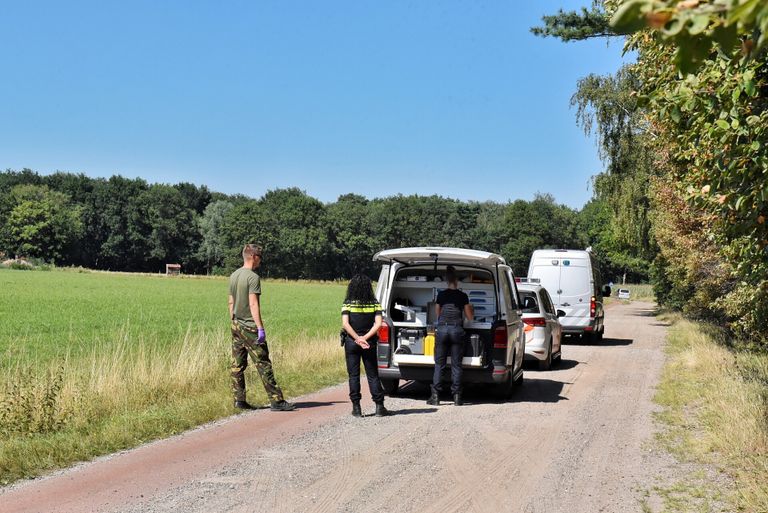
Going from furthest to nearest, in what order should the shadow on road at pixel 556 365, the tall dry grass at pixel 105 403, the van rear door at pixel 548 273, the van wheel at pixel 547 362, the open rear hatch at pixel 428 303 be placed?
1. the van rear door at pixel 548 273
2. the shadow on road at pixel 556 365
3. the van wheel at pixel 547 362
4. the open rear hatch at pixel 428 303
5. the tall dry grass at pixel 105 403

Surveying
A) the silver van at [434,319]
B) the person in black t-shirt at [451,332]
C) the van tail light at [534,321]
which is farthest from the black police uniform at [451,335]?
the van tail light at [534,321]

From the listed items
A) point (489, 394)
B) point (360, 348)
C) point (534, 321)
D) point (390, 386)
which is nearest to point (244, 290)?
point (360, 348)

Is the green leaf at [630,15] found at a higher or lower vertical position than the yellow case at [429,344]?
higher

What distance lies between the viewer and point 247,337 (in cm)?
1043

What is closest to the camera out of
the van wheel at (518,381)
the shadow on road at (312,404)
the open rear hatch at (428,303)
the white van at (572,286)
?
the shadow on road at (312,404)

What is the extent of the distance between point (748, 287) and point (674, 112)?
6.45m

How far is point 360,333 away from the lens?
10281 millimetres

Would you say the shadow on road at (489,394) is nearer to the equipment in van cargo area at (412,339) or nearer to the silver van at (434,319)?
the silver van at (434,319)

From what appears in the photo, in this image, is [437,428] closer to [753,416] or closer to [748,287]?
[753,416]

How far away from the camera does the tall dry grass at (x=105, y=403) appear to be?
781cm

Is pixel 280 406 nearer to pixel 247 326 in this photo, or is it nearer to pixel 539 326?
pixel 247 326

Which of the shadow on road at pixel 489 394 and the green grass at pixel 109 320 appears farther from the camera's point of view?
the green grass at pixel 109 320

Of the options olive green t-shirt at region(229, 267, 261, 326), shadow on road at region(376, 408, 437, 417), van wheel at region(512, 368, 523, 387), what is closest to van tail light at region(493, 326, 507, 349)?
shadow on road at region(376, 408, 437, 417)

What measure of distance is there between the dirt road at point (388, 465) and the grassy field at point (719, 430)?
0.36 meters
